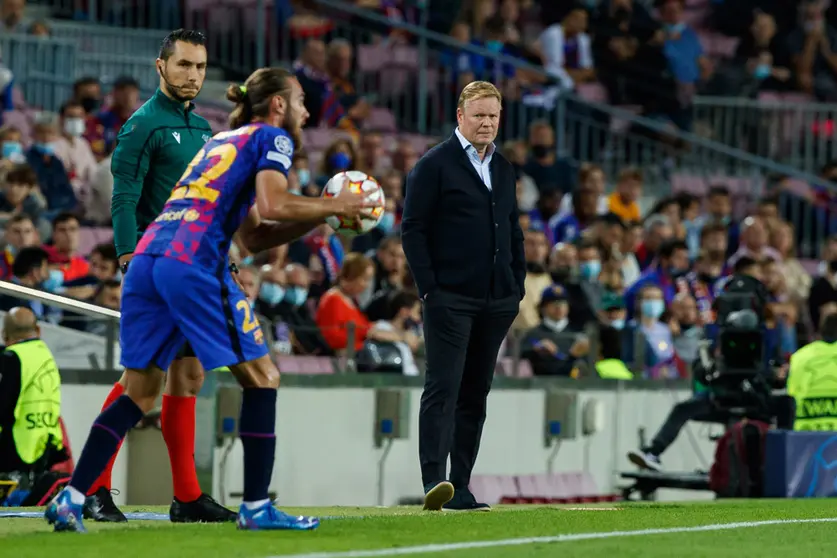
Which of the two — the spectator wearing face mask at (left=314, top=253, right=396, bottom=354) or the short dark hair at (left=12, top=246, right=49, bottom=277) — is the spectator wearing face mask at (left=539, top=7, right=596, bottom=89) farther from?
the short dark hair at (left=12, top=246, right=49, bottom=277)

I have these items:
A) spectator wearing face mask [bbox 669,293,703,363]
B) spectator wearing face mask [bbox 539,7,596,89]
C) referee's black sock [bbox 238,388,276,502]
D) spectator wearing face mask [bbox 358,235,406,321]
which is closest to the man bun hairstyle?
referee's black sock [bbox 238,388,276,502]

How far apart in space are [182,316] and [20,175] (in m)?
7.07

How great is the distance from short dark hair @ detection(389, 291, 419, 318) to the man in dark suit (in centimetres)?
497

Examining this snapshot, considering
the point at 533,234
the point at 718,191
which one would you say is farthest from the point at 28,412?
the point at 718,191

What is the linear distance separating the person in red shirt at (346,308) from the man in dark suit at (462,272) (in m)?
4.57

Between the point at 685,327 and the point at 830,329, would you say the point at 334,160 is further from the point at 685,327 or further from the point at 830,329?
the point at 830,329

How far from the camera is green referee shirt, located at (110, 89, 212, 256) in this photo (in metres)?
8.35

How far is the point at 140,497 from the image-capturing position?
1262cm

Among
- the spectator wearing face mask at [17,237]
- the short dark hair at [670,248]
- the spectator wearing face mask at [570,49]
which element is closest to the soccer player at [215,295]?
the spectator wearing face mask at [17,237]

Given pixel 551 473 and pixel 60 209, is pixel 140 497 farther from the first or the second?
pixel 551 473

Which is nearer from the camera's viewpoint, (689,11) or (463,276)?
(463,276)

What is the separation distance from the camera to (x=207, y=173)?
749cm

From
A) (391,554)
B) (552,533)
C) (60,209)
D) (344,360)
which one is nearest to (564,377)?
(344,360)

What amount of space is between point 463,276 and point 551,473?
689 centimetres
